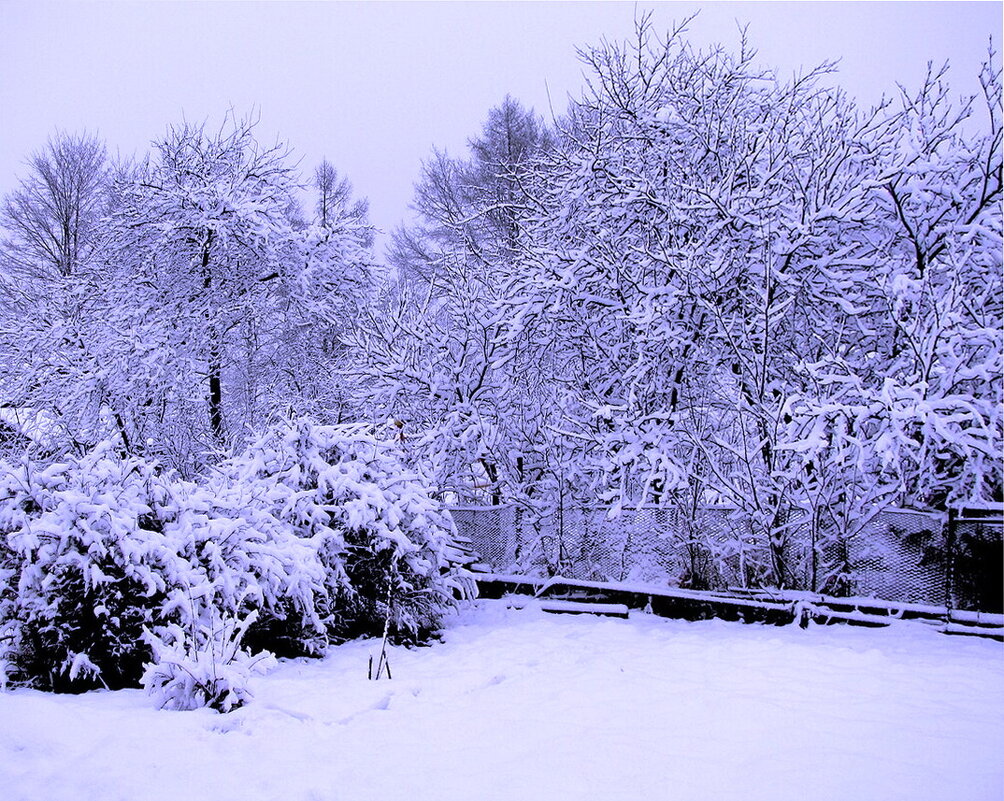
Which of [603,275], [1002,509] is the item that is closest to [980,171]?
[1002,509]

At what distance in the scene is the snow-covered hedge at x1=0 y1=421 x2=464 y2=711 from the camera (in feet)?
17.2

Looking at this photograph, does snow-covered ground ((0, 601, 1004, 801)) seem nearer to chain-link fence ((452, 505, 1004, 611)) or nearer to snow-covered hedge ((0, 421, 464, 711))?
snow-covered hedge ((0, 421, 464, 711))

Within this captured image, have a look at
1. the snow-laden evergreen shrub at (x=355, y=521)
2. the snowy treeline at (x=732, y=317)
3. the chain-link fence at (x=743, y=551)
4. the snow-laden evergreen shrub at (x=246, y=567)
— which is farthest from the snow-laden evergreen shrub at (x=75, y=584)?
the chain-link fence at (x=743, y=551)

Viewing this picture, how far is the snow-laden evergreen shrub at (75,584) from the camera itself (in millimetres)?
5266

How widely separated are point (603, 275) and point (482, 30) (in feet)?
662

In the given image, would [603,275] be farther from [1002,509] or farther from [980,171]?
[1002,509]

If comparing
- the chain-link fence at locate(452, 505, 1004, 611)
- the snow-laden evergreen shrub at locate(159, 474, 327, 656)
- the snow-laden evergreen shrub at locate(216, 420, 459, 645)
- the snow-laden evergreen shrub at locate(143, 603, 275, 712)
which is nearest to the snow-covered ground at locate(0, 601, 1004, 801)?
the snow-laden evergreen shrub at locate(143, 603, 275, 712)

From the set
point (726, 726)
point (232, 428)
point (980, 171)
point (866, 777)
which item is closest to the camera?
point (866, 777)

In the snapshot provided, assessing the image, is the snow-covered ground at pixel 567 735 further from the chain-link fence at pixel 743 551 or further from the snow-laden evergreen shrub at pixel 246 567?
the chain-link fence at pixel 743 551

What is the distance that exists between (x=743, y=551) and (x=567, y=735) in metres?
4.57

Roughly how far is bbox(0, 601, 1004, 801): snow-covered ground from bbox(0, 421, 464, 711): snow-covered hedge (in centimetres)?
41

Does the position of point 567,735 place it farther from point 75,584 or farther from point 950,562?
point 950,562

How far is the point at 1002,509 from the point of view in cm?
663

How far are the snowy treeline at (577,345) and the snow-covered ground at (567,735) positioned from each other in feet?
3.01
